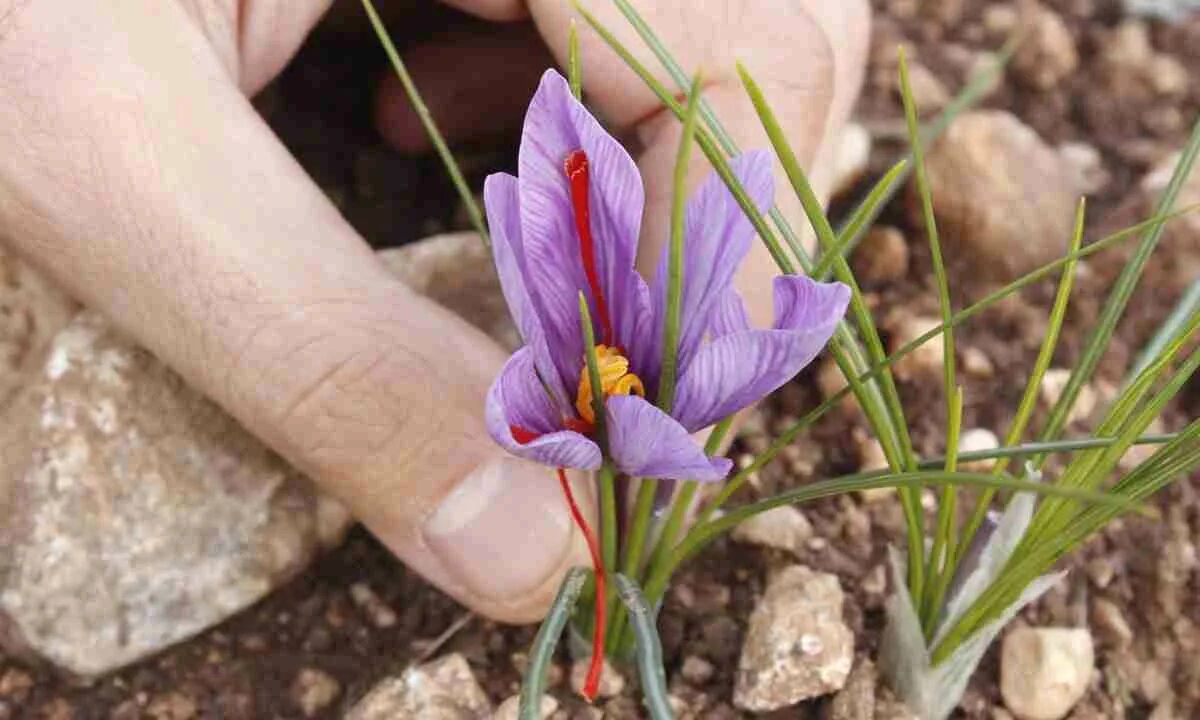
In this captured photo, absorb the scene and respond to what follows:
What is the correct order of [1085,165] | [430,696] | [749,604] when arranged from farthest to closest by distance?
[1085,165] → [749,604] → [430,696]

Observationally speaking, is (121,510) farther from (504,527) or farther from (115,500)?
(504,527)

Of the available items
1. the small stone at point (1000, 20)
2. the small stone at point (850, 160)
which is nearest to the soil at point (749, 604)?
the small stone at point (850, 160)

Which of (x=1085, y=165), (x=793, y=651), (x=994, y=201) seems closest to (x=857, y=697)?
(x=793, y=651)

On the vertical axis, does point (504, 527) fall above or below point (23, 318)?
below

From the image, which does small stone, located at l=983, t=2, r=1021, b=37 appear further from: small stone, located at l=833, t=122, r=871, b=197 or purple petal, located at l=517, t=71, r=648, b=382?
purple petal, located at l=517, t=71, r=648, b=382

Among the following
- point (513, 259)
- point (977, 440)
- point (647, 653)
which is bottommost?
point (977, 440)

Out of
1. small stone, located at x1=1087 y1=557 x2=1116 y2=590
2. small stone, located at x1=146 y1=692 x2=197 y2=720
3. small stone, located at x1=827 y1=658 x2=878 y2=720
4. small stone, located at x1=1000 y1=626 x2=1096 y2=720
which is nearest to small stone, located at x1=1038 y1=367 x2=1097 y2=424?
small stone, located at x1=1087 y1=557 x2=1116 y2=590
